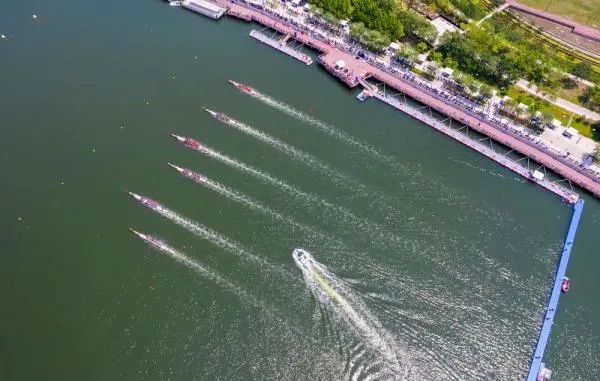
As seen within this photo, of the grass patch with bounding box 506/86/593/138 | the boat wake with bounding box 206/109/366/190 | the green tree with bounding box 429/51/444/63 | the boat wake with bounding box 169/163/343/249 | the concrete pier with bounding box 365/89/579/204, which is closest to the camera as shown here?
the boat wake with bounding box 169/163/343/249

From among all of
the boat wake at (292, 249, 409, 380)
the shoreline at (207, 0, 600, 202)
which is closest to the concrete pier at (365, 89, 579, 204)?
the shoreline at (207, 0, 600, 202)

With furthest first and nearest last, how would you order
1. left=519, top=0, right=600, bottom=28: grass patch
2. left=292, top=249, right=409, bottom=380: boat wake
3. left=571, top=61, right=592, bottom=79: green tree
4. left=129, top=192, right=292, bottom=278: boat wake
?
1. left=519, top=0, right=600, bottom=28: grass patch
2. left=571, top=61, right=592, bottom=79: green tree
3. left=129, top=192, right=292, bottom=278: boat wake
4. left=292, top=249, right=409, bottom=380: boat wake

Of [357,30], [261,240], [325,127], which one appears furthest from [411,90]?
[261,240]

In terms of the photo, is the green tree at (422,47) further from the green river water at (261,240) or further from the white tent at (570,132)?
the white tent at (570,132)

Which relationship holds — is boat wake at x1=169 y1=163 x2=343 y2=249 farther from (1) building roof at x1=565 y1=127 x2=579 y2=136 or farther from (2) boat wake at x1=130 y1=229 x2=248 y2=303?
(1) building roof at x1=565 y1=127 x2=579 y2=136

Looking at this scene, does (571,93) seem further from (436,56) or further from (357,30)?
(357,30)

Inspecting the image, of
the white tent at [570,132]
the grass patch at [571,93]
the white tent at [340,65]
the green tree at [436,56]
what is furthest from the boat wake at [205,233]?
the grass patch at [571,93]
